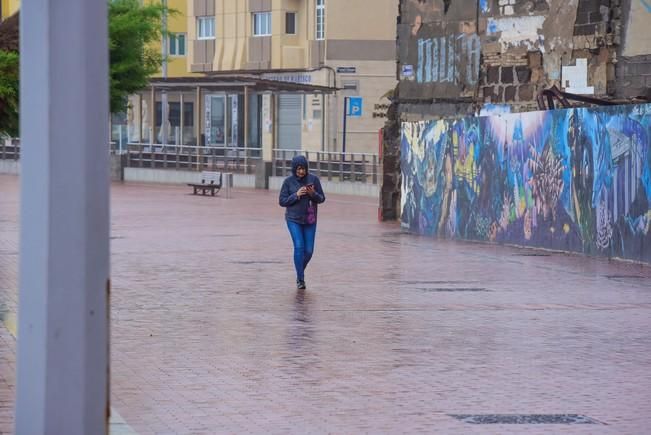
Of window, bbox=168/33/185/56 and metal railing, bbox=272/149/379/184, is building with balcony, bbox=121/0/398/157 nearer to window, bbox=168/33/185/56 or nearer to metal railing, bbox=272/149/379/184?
window, bbox=168/33/185/56

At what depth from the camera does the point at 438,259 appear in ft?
74.3

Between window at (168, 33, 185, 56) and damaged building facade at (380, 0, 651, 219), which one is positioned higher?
window at (168, 33, 185, 56)

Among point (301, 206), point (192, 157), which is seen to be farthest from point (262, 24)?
point (301, 206)

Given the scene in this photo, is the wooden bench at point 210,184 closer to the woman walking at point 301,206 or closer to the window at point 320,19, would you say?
the window at point 320,19

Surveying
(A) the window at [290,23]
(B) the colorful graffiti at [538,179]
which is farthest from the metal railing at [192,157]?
(B) the colorful graffiti at [538,179]

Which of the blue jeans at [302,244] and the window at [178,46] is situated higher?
the window at [178,46]

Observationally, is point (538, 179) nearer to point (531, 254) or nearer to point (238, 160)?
point (531, 254)

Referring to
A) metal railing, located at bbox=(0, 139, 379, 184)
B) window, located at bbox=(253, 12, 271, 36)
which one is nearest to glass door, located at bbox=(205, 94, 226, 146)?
window, located at bbox=(253, 12, 271, 36)

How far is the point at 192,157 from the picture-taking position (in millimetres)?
52312

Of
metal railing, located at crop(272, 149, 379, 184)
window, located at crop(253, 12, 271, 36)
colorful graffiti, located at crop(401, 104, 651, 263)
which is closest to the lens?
colorful graffiti, located at crop(401, 104, 651, 263)

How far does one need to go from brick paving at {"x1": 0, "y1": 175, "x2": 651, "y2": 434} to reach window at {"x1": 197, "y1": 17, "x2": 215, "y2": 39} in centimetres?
4346

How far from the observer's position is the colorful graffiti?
2142cm

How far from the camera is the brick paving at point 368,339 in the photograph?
31.6 ft

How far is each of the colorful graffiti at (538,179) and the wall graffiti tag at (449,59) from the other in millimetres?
2240
